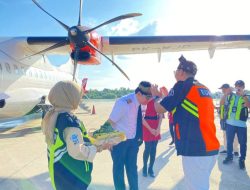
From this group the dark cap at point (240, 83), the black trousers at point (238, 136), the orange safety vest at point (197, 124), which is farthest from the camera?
the dark cap at point (240, 83)

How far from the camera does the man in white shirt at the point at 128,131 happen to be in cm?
332

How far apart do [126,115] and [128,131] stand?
0.72 feet

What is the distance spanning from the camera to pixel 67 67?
1656 cm

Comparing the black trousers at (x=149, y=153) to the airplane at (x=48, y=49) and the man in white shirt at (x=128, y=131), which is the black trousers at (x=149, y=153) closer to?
the man in white shirt at (x=128, y=131)

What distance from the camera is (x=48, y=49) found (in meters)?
9.49

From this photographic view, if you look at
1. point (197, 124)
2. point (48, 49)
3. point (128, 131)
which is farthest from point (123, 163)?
point (48, 49)

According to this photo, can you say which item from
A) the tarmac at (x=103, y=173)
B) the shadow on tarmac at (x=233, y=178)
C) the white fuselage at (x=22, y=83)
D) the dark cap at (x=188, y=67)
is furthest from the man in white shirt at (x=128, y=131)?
the white fuselage at (x=22, y=83)

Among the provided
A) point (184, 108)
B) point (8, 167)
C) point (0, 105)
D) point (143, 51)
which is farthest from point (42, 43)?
point (184, 108)

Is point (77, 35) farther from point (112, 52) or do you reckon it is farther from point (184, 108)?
point (184, 108)

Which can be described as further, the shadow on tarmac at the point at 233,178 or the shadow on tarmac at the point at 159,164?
the shadow on tarmac at the point at 159,164

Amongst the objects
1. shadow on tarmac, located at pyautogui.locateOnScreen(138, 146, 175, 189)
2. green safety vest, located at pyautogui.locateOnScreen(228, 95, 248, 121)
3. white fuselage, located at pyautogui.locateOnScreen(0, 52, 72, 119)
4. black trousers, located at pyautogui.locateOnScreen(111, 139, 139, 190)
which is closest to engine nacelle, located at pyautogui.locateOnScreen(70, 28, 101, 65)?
white fuselage, located at pyautogui.locateOnScreen(0, 52, 72, 119)

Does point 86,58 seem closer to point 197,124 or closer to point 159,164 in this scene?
point 159,164

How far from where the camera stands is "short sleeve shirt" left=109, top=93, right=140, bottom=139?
132 inches

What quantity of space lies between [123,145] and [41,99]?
28.2ft
